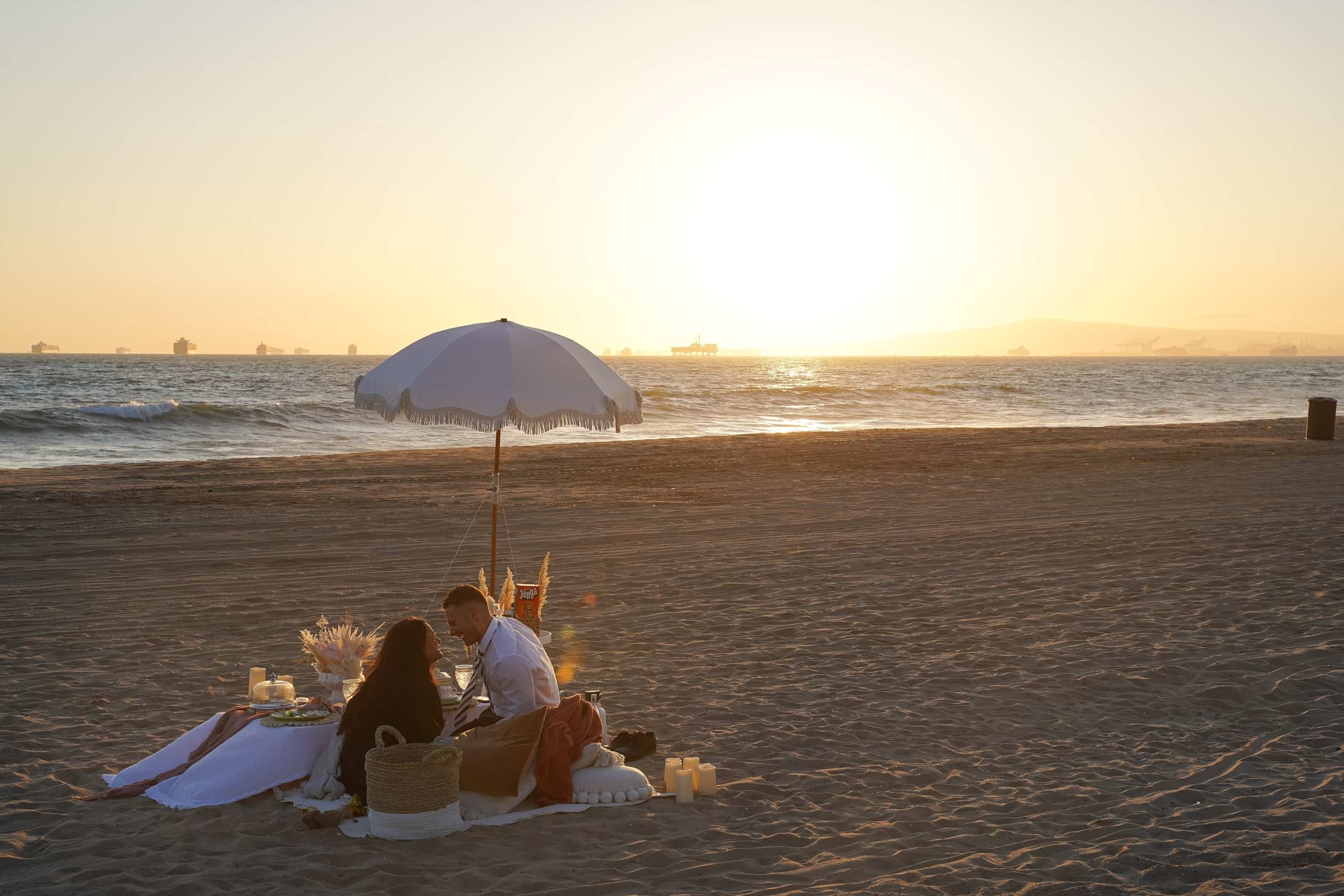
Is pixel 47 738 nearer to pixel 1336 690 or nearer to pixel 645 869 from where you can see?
pixel 645 869

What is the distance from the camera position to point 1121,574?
10461mm

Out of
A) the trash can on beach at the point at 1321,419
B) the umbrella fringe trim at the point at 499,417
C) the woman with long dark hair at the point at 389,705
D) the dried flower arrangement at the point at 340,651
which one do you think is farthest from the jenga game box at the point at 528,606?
the trash can on beach at the point at 1321,419

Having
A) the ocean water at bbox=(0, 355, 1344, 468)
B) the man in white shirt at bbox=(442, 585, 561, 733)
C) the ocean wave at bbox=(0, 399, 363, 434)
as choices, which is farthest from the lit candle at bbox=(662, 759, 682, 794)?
the ocean wave at bbox=(0, 399, 363, 434)

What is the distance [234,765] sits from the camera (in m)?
5.38

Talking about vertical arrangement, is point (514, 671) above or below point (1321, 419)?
below

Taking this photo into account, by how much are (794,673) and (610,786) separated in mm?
2432

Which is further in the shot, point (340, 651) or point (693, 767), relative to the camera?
point (340, 651)

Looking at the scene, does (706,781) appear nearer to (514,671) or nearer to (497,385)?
(514,671)

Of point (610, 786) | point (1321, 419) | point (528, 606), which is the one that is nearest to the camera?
point (610, 786)

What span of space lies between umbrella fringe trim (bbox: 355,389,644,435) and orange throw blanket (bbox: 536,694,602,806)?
1.58 meters

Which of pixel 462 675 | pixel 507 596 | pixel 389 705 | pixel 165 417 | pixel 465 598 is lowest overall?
pixel 462 675

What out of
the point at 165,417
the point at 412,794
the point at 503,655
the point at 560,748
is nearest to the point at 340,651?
the point at 503,655

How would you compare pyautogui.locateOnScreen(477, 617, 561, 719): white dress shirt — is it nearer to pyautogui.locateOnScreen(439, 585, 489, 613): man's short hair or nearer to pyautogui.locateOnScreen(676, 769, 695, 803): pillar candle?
pyautogui.locateOnScreen(439, 585, 489, 613): man's short hair

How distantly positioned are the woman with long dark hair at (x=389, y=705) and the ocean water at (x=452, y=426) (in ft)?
13.0
